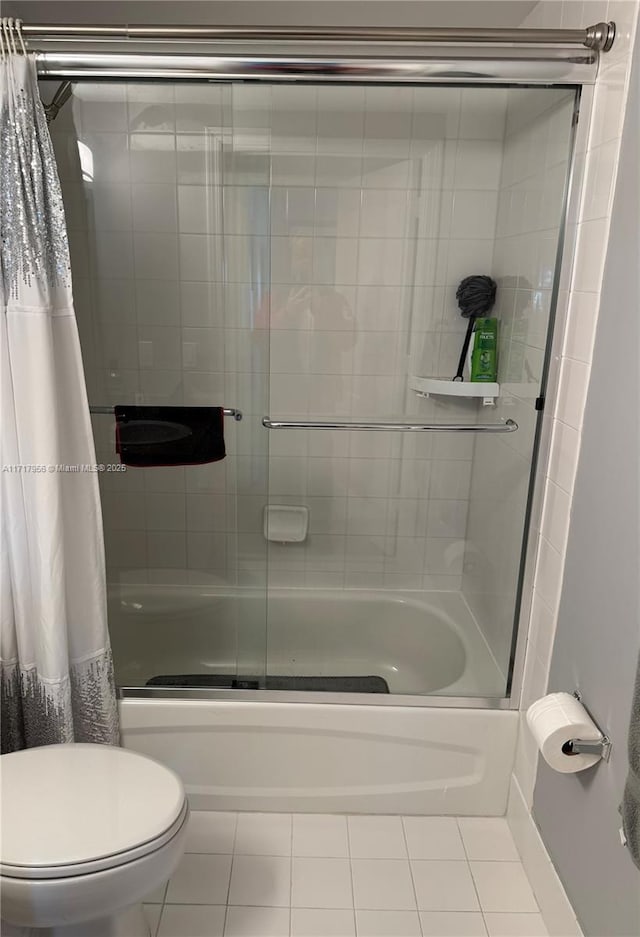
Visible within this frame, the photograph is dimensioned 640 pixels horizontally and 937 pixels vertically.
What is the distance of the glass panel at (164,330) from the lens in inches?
72.5

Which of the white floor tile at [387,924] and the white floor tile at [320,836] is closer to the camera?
the white floor tile at [387,924]

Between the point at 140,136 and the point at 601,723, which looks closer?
the point at 601,723

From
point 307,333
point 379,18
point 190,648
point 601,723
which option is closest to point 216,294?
point 307,333

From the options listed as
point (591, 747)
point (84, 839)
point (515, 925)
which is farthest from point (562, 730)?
point (84, 839)

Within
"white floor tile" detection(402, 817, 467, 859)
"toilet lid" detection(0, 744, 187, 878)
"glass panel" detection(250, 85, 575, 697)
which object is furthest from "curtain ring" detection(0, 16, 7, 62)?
"white floor tile" detection(402, 817, 467, 859)

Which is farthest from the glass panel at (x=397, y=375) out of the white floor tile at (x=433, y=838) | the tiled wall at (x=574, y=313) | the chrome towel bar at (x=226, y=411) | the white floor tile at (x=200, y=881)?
the white floor tile at (x=200, y=881)

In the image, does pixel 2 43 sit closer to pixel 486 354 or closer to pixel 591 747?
pixel 486 354

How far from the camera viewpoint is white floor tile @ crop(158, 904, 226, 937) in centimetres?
149

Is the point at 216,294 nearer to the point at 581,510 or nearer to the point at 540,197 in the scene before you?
the point at 540,197

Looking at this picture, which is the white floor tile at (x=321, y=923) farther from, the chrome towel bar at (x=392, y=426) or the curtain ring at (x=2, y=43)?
the curtain ring at (x=2, y=43)

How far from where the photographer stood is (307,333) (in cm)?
221

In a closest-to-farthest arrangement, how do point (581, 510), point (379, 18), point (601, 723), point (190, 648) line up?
point (601, 723) → point (581, 510) → point (379, 18) → point (190, 648)

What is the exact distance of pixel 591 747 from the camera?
4.27 feet

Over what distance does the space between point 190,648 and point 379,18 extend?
1969 millimetres
